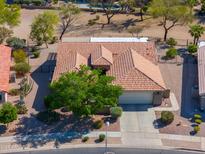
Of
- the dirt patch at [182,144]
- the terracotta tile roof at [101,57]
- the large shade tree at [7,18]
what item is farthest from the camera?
the large shade tree at [7,18]

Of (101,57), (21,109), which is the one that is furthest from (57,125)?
(101,57)

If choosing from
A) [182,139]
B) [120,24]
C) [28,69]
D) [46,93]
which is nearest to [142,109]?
[182,139]

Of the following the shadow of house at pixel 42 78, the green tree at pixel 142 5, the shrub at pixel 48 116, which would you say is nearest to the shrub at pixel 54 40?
the shadow of house at pixel 42 78

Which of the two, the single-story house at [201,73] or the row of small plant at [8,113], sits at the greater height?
the single-story house at [201,73]

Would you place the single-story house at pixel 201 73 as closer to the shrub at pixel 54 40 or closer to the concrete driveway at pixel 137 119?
the concrete driveway at pixel 137 119

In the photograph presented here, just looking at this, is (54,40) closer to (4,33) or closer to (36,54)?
(36,54)

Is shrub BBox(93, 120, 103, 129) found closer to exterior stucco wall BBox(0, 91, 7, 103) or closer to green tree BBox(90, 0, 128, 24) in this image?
exterior stucco wall BBox(0, 91, 7, 103)
